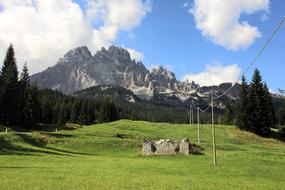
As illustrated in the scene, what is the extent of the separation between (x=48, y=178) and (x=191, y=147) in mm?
38579

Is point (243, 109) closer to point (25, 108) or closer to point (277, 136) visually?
point (277, 136)

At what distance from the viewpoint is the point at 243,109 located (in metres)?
93.6

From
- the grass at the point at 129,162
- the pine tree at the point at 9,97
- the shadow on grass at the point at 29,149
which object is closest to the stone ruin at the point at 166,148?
the grass at the point at 129,162

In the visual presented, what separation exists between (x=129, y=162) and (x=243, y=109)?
2255 inches

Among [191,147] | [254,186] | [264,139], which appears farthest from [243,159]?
[264,139]

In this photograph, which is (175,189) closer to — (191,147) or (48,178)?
(48,178)

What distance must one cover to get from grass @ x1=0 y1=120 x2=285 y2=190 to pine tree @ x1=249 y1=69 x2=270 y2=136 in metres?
3.42

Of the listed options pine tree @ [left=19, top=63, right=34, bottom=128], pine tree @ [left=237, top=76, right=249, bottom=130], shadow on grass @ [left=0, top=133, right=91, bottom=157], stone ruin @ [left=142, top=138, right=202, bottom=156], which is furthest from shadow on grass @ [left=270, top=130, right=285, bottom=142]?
pine tree @ [left=19, top=63, right=34, bottom=128]

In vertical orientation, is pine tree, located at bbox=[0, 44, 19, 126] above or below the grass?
above

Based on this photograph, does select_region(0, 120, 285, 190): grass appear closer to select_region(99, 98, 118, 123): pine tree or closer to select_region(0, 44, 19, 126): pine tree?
select_region(0, 44, 19, 126): pine tree

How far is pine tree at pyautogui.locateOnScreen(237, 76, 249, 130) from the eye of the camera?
91.5 m

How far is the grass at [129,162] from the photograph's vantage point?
23.9 meters

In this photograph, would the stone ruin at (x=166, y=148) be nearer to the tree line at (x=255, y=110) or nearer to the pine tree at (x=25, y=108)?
the tree line at (x=255, y=110)

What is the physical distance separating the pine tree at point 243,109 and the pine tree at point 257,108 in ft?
3.13
